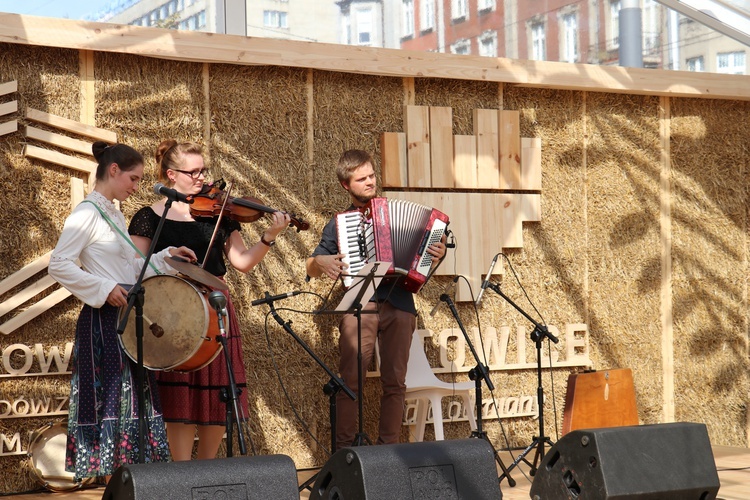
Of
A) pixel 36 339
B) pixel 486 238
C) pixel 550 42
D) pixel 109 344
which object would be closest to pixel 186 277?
pixel 109 344

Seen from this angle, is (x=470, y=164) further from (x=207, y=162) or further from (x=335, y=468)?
(x=335, y=468)

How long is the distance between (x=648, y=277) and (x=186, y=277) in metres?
3.59

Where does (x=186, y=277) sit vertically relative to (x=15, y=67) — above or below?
below

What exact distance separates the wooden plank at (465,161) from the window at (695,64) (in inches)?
82.9

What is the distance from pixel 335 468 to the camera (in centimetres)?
301

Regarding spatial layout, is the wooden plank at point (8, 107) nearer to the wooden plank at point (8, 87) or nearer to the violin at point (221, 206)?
the wooden plank at point (8, 87)

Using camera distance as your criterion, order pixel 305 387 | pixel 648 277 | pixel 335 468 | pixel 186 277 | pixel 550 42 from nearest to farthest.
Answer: pixel 335 468, pixel 186 277, pixel 305 387, pixel 648 277, pixel 550 42

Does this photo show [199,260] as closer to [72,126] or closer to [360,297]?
[360,297]

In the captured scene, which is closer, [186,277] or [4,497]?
[186,277]

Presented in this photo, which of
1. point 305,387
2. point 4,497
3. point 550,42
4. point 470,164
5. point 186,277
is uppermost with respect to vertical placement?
point 550,42

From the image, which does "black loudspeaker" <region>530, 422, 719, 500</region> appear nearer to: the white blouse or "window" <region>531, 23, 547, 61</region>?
the white blouse

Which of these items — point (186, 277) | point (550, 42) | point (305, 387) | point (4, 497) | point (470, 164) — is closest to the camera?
point (186, 277)

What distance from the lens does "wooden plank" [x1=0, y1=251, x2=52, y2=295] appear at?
491 cm

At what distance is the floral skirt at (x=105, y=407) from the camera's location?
4.04 m
